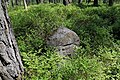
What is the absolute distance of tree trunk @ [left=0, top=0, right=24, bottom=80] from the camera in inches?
137

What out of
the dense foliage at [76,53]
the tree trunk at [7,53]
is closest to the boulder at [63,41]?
the dense foliage at [76,53]

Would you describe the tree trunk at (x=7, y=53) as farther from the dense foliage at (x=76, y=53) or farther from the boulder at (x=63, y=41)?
the boulder at (x=63, y=41)

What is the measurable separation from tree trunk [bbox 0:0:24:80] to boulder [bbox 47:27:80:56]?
2455mm

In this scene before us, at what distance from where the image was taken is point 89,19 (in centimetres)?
923

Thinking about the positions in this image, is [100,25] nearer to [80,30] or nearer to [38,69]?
[80,30]

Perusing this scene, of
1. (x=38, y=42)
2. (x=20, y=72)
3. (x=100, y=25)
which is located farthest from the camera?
(x=100, y=25)

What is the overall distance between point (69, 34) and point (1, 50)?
3487mm

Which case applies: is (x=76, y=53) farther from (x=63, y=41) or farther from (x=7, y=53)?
(x=7, y=53)

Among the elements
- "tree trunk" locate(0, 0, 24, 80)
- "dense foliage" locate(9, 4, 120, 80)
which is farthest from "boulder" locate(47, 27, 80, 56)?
"tree trunk" locate(0, 0, 24, 80)

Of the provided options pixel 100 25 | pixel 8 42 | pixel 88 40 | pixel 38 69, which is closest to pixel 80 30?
pixel 88 40

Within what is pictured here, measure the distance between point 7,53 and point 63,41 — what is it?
306 centimetres

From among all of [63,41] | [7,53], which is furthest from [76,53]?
[7,53]

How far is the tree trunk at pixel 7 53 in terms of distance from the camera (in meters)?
3.49

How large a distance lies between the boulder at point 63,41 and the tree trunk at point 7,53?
8.06 feet
